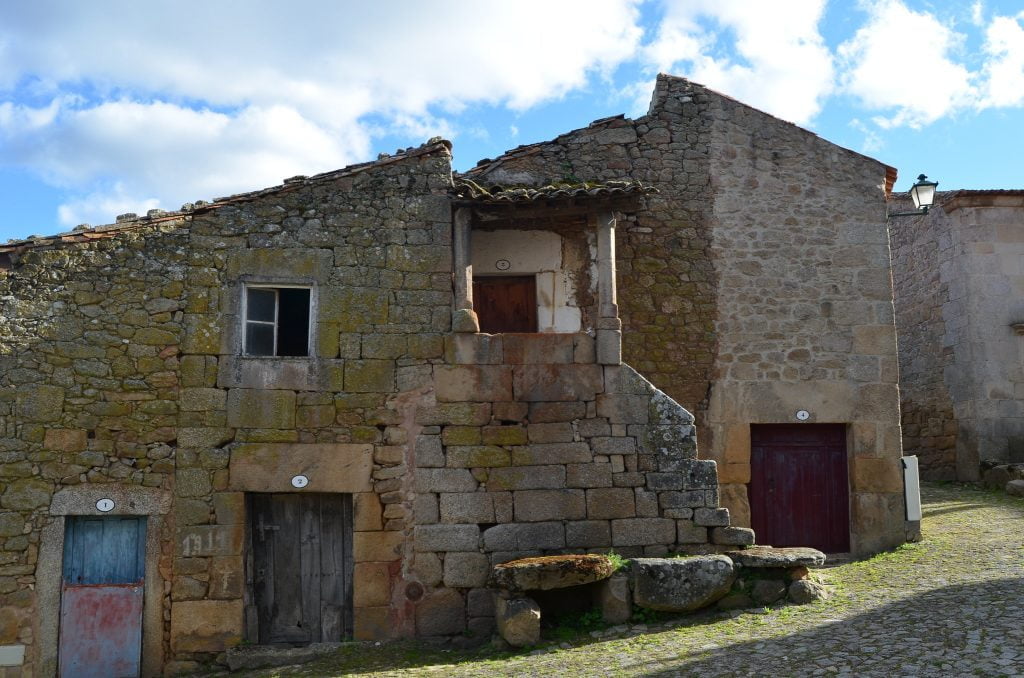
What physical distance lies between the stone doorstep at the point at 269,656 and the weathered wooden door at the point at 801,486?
16.9 ft

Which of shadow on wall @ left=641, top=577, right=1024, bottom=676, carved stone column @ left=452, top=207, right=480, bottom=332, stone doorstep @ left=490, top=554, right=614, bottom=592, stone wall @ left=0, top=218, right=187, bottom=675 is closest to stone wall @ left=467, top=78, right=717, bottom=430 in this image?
carved stone column @ left=452, top=207, right=480, bottom=332

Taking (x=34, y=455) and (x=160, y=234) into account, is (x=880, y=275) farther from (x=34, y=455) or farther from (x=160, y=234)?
(x=34, y=455)

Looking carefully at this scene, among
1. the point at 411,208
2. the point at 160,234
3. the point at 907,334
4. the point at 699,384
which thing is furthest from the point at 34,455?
the point at 907,334

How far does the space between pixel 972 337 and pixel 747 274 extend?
4.84 metres

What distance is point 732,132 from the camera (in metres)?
10.9

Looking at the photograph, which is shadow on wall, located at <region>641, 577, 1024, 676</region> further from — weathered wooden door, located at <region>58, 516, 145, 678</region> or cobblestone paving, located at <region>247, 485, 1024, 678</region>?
weathered wooden door, located at <region>58, 516, 145, 678</region>

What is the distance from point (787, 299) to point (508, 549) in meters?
4.63

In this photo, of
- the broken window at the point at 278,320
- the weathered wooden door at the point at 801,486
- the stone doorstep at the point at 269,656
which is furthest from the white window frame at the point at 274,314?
the weathered wooden door at the point at 801,486

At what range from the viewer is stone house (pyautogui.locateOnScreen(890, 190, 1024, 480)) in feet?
43.3

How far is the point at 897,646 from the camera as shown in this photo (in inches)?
254

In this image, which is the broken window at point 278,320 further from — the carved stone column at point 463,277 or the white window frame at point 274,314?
the carved stone column at point 463,277

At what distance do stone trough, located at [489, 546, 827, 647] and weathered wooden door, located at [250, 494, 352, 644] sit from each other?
1.66 metres

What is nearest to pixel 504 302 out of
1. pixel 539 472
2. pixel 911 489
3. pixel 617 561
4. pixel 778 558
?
pixel 539 472

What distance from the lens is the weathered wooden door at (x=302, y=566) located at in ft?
28.3
